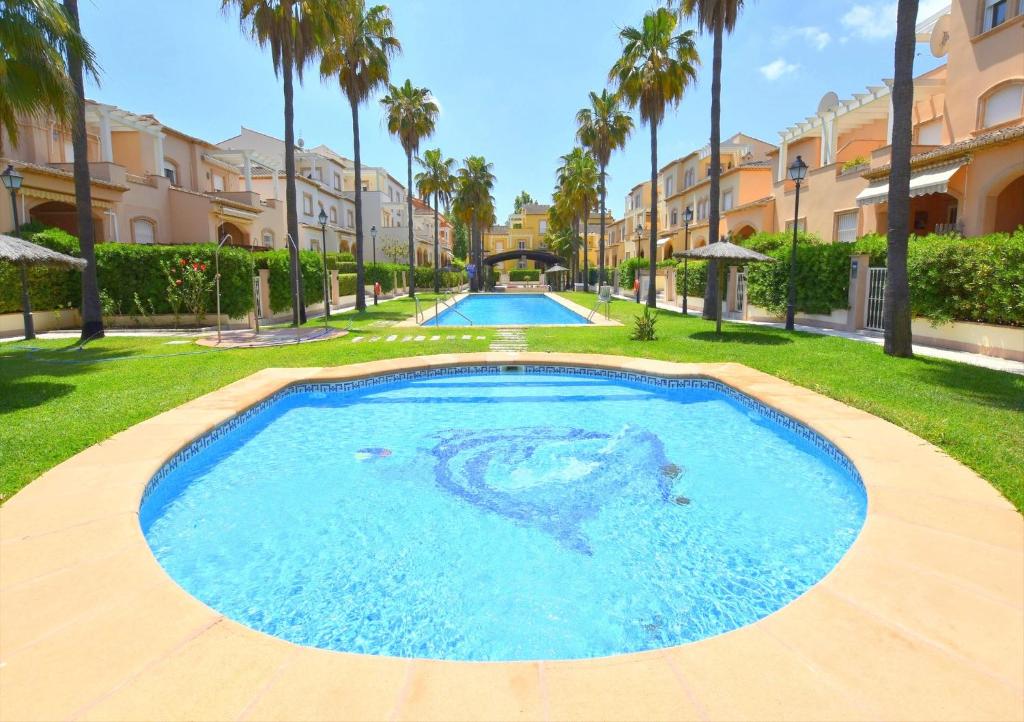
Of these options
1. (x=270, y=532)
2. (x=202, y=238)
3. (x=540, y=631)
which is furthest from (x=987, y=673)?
(x=202, y=238)

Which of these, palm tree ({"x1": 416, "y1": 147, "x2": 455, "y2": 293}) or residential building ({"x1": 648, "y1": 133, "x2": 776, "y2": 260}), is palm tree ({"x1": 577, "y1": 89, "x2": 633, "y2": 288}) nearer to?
residential building ({"x1": 648, "y1": 133, "x2": 776, "y2": 260})

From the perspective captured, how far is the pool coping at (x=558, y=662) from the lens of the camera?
225 cm

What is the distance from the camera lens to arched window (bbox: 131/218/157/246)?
2270 cm

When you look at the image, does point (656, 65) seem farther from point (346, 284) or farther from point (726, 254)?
point (346, 284)

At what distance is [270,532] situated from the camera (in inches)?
191

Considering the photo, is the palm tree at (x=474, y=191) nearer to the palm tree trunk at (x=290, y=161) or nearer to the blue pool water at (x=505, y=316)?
the blue pool water at (x=505, y=316)

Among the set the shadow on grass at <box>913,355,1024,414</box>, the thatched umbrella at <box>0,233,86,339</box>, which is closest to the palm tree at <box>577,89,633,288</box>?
the shadow on grass at <box>913,355,1024,414</box>

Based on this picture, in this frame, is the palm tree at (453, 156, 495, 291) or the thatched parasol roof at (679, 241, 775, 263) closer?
the thatched parasol roof at (679, 241, 775, 263)

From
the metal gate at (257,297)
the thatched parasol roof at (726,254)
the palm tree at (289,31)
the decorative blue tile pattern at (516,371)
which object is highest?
the palm tree at (289,31)

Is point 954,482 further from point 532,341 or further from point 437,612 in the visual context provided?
point 532,341

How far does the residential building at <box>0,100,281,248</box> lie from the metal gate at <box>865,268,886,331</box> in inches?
782

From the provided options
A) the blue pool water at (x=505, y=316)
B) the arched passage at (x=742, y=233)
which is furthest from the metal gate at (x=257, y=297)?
the arched passage at (x=742, y=233)

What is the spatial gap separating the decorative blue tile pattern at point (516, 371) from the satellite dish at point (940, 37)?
70.5ft

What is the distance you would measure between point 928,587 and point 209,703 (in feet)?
12.3
